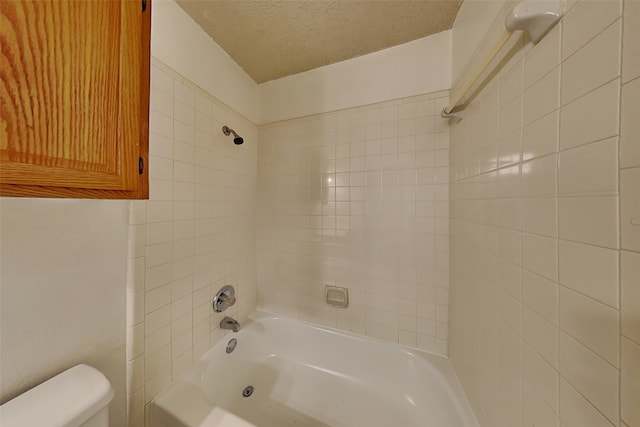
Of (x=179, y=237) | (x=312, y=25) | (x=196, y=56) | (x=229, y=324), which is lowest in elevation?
(x=229, y=324)

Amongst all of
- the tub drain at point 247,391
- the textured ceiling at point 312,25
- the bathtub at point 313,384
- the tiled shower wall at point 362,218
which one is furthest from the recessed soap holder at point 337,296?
the textured ceiling at point 312,25

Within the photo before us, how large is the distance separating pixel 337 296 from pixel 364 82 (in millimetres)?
1447

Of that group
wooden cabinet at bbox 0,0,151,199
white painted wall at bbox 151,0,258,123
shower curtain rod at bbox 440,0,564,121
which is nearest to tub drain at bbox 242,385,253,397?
wooden cabinet at bbox 0,0,151,199

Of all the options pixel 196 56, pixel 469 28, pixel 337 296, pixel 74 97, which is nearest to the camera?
Answer: pixel 74 97

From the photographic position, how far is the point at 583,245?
383 mm

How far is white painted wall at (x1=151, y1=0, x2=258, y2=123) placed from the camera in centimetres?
89

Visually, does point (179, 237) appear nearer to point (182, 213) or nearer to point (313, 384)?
point (182, 213)

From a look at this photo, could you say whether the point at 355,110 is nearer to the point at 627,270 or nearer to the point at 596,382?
the point at 627,270

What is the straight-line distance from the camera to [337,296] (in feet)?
4.39

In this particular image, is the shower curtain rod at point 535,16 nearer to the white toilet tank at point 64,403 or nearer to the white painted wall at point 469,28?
the white painted wall at point 469,28

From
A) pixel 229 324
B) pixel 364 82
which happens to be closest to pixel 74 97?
pixel 229 324

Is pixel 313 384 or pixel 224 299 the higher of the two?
pixel 224 299

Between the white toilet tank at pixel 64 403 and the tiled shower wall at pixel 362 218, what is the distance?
99cm

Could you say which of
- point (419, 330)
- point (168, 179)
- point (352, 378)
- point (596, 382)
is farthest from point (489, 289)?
point (168, 179)
